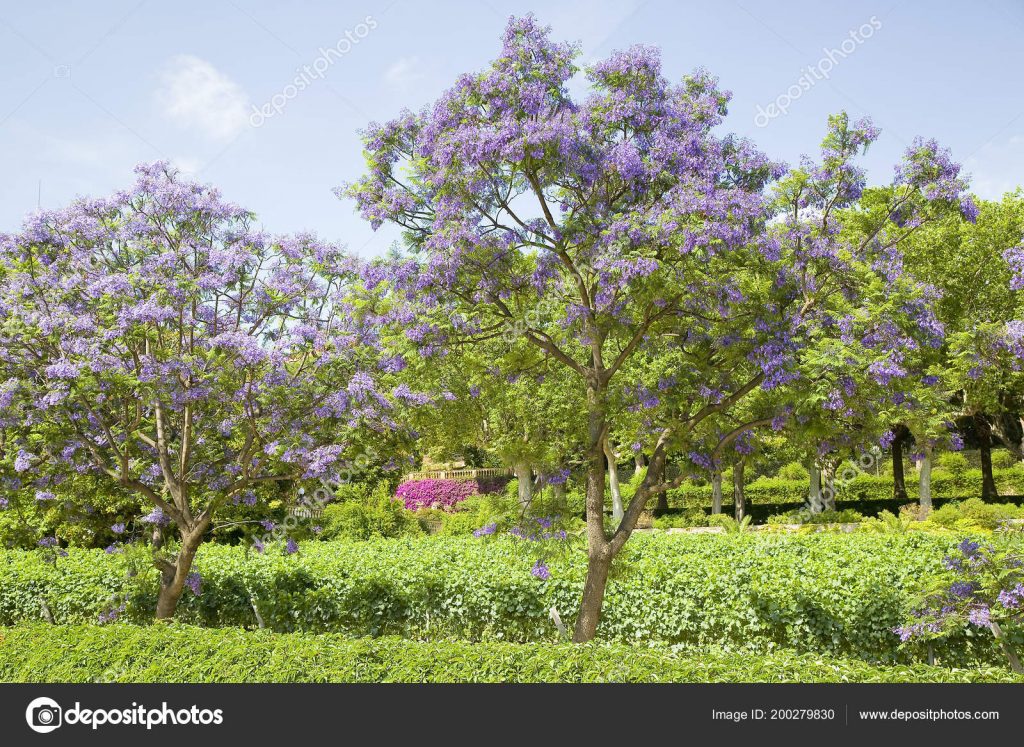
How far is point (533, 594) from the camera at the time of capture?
10.8m

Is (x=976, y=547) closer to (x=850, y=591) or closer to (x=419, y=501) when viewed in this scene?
(x=850, y=591)

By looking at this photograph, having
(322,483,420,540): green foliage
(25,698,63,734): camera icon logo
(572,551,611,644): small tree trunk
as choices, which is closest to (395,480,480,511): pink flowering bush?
(322,483,420,540): green foliage

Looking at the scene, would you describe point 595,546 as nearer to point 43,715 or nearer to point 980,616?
point 980,616

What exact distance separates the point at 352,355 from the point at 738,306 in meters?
4.44

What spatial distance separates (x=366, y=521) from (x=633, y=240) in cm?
1682

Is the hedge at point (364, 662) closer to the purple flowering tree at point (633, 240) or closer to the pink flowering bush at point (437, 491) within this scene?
the purple flowering tree at point (633, 240)

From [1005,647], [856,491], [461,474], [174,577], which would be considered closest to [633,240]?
[1005,647]

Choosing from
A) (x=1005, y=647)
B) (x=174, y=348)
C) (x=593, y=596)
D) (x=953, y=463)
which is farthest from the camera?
(x=953, y=463)

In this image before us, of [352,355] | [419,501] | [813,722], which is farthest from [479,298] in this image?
[419,501]

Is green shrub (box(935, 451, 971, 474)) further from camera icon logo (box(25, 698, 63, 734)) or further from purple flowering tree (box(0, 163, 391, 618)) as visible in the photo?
camera icon logo (box(25, 698, 63, 734))

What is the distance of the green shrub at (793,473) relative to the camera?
34.1 meters

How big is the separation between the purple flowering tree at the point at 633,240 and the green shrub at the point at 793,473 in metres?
26.5

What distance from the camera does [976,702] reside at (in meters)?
5.26

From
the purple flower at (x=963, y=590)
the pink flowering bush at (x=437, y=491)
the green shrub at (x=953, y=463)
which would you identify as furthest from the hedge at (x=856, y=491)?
the purple flower at (x=963, y=590)
